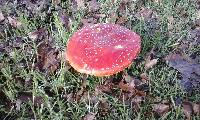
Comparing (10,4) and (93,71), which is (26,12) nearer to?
(10,4)

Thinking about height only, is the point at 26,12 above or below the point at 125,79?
above

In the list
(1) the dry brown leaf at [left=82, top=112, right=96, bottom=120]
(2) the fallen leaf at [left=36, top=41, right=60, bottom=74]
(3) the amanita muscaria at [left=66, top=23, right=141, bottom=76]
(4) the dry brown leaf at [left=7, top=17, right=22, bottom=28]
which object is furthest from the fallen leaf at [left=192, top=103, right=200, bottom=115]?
(4) the dry brown leaf at [left=7, top=17, right=22, bottom=28]

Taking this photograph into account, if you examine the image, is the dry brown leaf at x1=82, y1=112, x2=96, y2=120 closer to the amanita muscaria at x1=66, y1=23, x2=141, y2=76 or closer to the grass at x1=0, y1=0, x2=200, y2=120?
the grass at x1=0, y1=0, x2=200, y2=120

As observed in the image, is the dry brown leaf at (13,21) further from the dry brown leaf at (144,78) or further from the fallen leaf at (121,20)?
the dry brown leaf at (144,78)

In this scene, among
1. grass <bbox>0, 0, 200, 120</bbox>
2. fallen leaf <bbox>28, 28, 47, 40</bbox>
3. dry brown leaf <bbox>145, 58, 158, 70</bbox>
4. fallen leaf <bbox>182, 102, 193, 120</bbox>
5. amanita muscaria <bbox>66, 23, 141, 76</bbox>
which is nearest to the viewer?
amanita muscaria <bbox>66, 23, 141, 76</bbox>

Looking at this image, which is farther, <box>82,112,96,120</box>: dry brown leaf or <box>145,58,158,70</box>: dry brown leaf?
<box>145,58,158,70</box>: dry brown leaf

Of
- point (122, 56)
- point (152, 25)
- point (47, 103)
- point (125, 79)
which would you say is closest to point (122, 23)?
point (152, 25)

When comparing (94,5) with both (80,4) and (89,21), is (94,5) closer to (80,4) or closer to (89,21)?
(80,4)

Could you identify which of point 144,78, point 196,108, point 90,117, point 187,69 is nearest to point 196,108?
point 196,108

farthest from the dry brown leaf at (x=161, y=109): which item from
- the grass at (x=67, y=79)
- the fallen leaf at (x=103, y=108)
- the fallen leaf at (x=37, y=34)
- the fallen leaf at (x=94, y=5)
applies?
the fallen leaf at (x=94, y=5)
